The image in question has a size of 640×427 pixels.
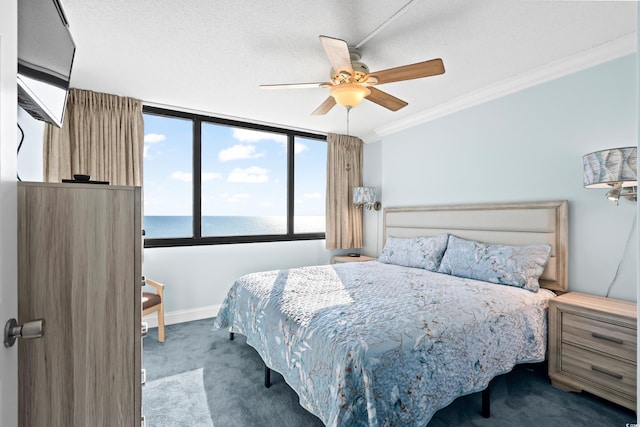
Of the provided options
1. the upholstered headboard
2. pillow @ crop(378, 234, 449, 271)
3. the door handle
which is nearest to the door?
the door handle

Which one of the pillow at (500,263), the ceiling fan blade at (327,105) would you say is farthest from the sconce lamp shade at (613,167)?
the ceiling fan blade at (327,105)

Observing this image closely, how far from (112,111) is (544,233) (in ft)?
14.5

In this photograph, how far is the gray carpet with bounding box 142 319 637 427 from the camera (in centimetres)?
188

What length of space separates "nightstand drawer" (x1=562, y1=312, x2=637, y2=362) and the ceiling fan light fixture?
2220mm

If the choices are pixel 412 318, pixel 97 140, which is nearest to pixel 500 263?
pixel 412 318

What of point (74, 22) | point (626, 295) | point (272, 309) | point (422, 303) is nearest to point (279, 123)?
point (74, 22)

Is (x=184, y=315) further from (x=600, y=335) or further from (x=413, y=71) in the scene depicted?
(x=600, y=335)

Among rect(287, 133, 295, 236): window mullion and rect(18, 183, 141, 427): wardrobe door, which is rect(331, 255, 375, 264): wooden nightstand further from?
rect(18, 183, 141, 427): wardrobe door

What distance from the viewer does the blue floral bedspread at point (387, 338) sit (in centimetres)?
142

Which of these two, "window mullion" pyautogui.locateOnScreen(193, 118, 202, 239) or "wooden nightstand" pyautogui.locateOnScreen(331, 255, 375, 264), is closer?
"window mullion" pyautogui.locateOnScreen(193, 118, 202, 239)

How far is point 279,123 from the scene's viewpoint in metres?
4.25

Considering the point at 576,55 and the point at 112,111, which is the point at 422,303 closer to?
the point at 576,55

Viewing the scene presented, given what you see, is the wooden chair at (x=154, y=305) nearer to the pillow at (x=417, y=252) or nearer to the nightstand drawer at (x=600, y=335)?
the pillow at (x=417, y=252)

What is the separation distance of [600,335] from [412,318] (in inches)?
55.5
